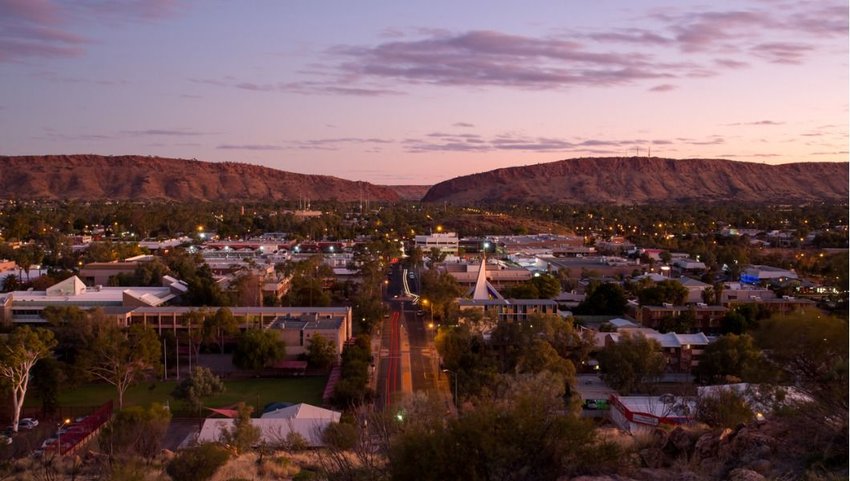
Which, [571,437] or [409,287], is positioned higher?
[571,437]

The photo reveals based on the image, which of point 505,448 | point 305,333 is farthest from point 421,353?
point 505,448

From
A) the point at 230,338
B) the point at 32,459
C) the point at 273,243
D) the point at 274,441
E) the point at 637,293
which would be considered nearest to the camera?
the point at 32,459

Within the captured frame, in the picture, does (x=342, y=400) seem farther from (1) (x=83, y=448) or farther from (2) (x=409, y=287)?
(2) (x=409, y=287)

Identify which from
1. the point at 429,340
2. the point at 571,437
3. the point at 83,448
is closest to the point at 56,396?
the point at 83,448

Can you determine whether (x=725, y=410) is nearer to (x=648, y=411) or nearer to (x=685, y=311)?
(x=648, y=411)

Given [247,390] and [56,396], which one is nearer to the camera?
[56,396]

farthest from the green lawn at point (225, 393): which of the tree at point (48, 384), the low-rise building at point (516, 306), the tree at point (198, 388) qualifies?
the low-rise building at point (516, 306)
